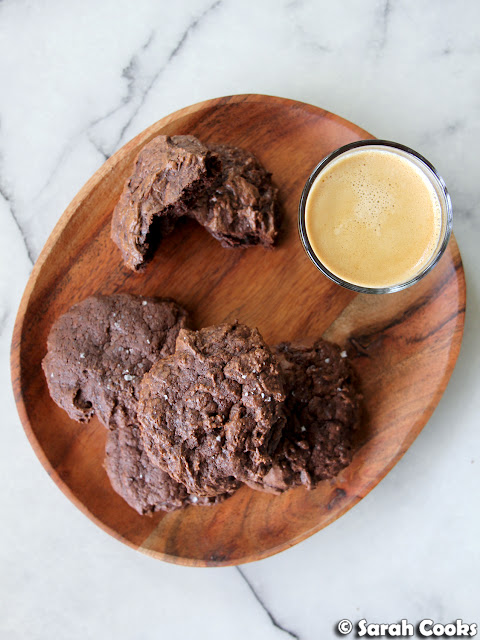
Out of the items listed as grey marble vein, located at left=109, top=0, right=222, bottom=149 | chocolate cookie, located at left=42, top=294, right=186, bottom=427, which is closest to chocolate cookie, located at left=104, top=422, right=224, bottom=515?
chocolate cookie, located at left=42, top=294, right=186, bottom=427

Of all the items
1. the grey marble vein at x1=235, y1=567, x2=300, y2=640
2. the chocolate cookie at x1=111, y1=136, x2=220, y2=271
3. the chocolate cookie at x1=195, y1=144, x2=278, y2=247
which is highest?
the chocolate cookie at x1=111, y1=136, x2=220, y2=271

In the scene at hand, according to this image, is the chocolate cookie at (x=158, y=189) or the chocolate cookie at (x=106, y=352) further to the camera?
the chocolate cookie at (x=106, y=352)

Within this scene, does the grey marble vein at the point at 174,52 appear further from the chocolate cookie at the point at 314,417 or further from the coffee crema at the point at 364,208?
the chocolate cookie at the point at 314,417

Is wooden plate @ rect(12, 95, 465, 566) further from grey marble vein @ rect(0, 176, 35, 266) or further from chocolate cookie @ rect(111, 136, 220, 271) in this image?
grey marble vein @ rect(0, 176, 35, 266)

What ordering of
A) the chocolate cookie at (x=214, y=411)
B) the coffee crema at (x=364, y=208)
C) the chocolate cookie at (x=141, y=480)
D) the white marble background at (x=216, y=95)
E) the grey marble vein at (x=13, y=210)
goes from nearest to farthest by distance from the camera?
1. the chocolate cookie at (x=214, y=411)
2. the coffee crema at (x=364, y=208)
3. the chocolate cookie at (x=141, y=480)
4. the white marble background at (x=216, y=95)
5. the grey marble vein at (x=13, y=210)

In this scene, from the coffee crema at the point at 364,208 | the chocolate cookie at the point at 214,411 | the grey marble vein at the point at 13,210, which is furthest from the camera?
the grey marble vein at the point at 13,210

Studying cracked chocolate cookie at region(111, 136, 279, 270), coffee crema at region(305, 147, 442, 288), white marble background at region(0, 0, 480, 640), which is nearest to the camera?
cracked chocolate cookie at region(111, 136, 279, 270)

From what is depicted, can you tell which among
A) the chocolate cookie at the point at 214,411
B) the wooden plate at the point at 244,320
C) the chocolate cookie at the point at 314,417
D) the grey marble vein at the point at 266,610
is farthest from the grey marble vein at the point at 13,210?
the grey marble vein at the point at 266,610

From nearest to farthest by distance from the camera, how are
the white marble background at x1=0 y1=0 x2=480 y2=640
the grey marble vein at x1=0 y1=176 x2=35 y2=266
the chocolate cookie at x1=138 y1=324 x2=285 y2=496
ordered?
the chocolate cookie at x1=138 y1=324 x2=285 y2=496, the white marble background at x1=0 y1=0 x2=480 y2=640, the grey marble vein at x1=0 y1=176 x2=35 y2=266
